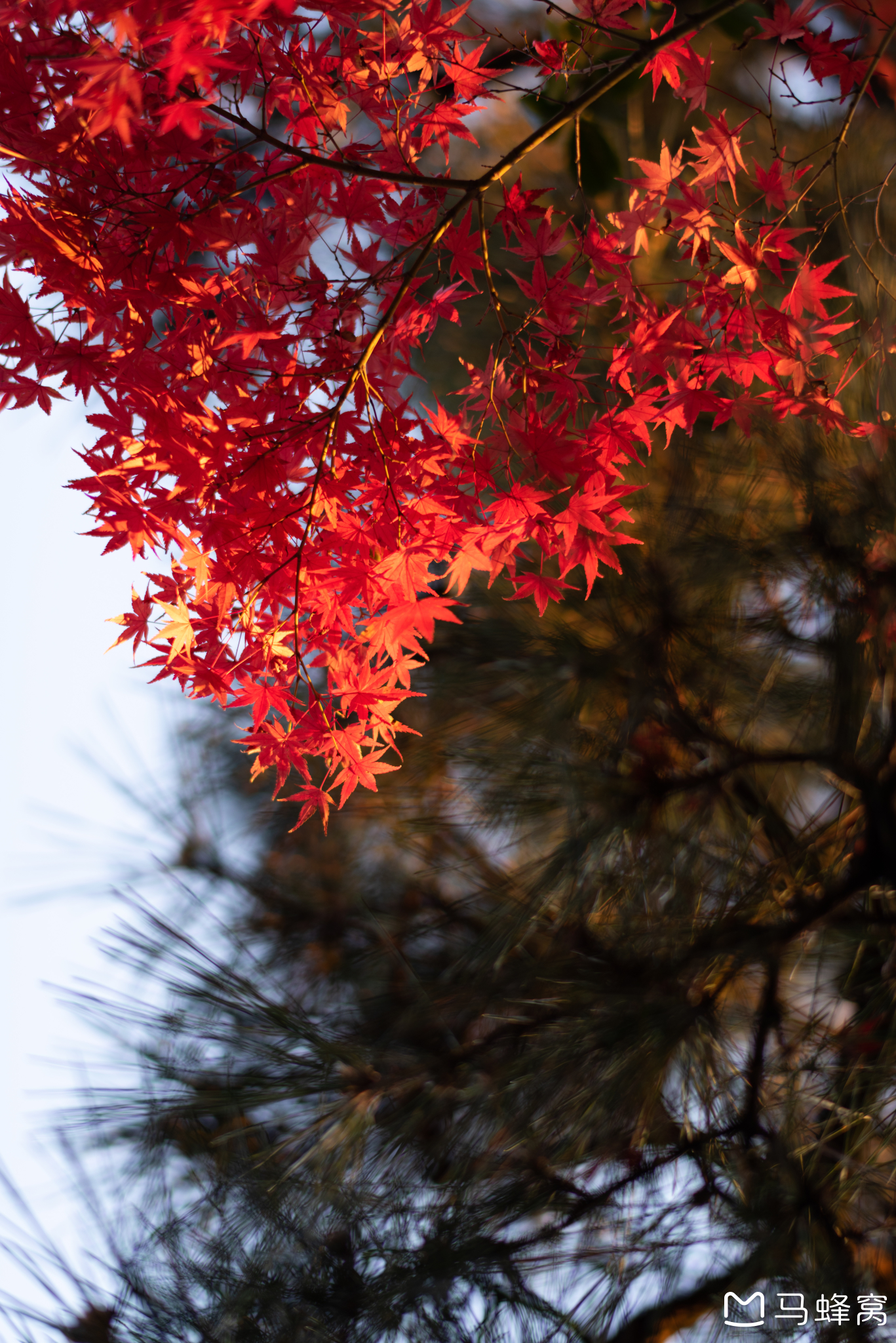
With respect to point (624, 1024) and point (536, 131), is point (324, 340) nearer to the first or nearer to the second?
point (536, 131)

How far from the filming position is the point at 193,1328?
73 centimetres

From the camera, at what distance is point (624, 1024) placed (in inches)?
26.6

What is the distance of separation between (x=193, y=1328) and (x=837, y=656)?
2.73 ft

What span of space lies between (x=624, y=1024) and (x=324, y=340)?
0.58 metres

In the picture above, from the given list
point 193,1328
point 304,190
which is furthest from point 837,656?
point 193,1328

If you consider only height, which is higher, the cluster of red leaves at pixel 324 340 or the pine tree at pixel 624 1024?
the cluster of red leaves at pixel 324 340

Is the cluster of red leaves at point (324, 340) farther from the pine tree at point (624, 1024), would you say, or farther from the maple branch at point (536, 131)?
the pine tree at point (624, 1024)

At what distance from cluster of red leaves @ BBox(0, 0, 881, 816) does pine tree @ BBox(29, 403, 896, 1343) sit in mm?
297

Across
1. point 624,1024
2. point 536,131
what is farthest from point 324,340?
point 624,1024

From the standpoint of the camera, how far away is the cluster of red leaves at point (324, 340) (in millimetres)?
442

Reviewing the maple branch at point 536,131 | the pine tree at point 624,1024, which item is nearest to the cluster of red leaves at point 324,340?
the maple branch at point 536,131

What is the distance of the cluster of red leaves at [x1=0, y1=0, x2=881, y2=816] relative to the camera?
0.44 metres

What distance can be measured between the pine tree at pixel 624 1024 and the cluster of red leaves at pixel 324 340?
0.97 feet

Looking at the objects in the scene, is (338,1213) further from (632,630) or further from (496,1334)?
(632,630)
